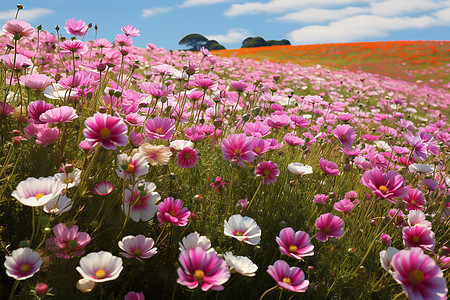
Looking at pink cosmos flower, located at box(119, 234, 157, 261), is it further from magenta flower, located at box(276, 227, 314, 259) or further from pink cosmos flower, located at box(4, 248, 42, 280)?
magenta flower, located at box(276, 227, 314, 259)

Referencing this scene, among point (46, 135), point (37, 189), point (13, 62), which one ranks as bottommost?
point (37, 189)

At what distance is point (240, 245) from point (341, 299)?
0.50 m

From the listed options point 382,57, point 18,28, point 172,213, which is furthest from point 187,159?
point 382,57

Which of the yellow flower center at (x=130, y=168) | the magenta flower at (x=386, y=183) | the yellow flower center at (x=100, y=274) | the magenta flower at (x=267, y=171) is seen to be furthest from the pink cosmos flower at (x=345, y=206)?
the yellow flower center at (x=100, y=274)

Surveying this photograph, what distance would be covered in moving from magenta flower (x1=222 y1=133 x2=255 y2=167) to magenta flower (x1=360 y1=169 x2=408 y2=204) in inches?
19.2

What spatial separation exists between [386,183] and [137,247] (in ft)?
3.44

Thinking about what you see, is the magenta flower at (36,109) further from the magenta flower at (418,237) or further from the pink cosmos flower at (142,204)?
the magenta flower at (418,237)

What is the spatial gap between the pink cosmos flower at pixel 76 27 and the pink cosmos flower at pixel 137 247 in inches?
60.4

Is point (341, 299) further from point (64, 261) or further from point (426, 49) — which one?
point (426, 49)

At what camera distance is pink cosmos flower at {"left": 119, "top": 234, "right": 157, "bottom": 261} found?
1.13 metres

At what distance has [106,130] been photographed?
3.73 ft

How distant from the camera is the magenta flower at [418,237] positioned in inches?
52.1

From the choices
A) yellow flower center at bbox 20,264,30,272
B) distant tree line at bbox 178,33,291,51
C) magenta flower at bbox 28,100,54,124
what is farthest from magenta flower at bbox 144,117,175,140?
distant tree line at bbox 178,33,291,51

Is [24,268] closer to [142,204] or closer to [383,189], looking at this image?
[142,204]
